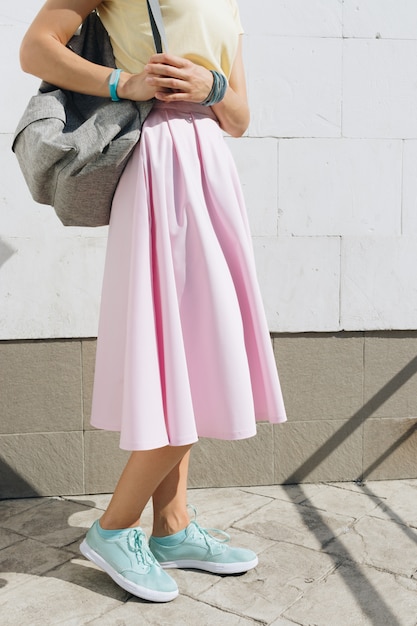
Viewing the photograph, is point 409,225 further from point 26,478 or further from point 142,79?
point 26,478

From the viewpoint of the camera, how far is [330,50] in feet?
10.8

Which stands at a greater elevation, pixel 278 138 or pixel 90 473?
pixel 278 138

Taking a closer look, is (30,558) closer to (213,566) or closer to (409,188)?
(213,566)

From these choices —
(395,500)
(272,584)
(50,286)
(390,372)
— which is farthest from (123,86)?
(395,500)

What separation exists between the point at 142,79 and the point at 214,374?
0.87 meters

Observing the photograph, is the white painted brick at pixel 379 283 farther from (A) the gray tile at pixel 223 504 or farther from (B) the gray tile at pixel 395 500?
(A) the gray tile at pixel 223 504

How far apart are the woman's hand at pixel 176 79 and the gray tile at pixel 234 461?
173 centimetres

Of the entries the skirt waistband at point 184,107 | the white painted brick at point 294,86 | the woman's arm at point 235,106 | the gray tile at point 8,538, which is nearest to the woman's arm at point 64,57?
the skirt waistband at point 184,107

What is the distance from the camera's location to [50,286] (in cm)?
322

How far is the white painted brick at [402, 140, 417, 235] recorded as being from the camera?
11.1ft

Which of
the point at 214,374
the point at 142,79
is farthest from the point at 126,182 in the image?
the point at 214,374

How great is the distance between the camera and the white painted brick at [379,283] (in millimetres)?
3404

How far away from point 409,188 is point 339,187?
1.07 ft

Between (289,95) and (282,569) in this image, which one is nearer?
(282,569)
